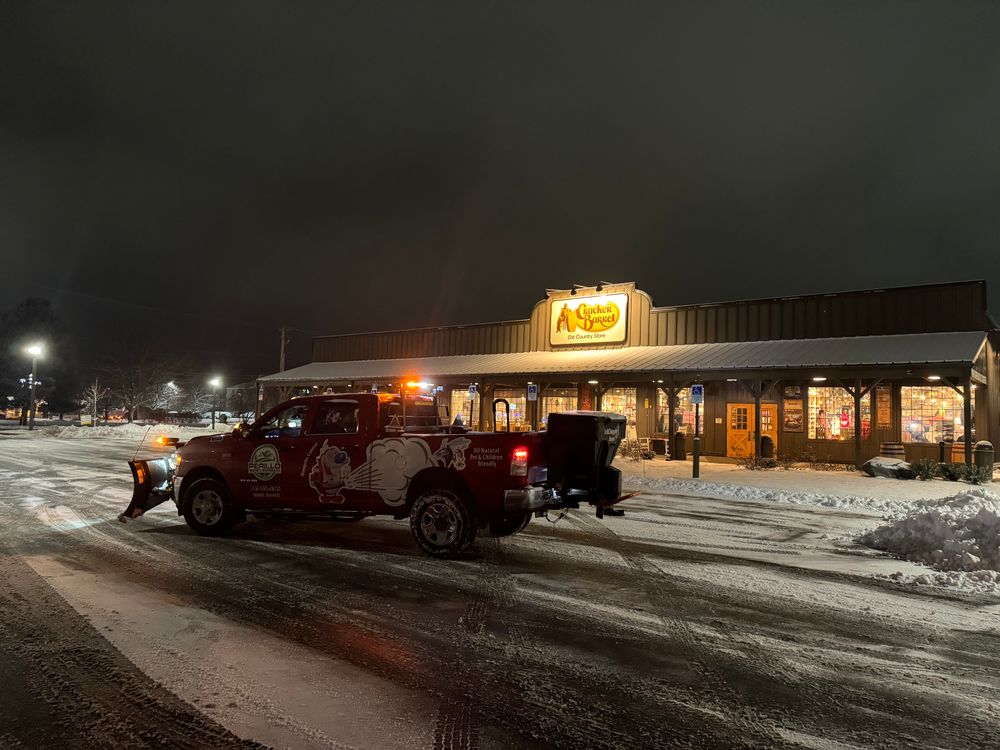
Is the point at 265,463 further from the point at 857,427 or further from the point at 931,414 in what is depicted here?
the point at 931,414

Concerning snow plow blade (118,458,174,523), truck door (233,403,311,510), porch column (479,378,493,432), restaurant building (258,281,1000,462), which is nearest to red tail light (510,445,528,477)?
truck door (233,403,311,510)

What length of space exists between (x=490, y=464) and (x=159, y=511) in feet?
22.0


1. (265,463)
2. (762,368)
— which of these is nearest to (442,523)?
(265,463)

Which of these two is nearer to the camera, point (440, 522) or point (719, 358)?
point (440, 522)

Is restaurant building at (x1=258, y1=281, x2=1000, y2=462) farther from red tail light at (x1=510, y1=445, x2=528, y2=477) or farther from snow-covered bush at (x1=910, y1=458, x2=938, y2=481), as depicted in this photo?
red tail light at (x1=510, y1=445, x2=528, y2=477)

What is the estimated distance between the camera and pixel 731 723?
349 cm

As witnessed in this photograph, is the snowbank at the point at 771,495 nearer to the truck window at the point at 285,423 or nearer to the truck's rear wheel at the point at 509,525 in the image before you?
the truck's rear wheel at the point at 509,525

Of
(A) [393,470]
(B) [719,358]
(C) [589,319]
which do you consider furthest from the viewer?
(C) [589,319]

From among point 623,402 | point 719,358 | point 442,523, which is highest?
point 719,358

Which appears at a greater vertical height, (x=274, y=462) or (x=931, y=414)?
(x=931, y=414)

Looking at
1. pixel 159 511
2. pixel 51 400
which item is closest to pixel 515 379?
pixel 159 511

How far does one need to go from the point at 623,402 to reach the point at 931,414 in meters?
11.1

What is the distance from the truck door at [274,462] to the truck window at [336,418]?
227 millimetres

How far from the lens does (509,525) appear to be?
832 cm
